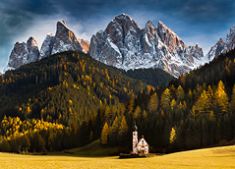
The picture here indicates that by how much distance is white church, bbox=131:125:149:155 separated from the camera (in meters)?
143

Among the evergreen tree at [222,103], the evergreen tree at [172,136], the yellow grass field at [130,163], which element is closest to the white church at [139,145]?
the evergreen tree at [172,136]

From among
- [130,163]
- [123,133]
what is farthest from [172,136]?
[130,163]

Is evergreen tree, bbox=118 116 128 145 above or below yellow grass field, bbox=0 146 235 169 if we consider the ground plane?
above

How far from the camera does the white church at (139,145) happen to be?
14270 centimetres

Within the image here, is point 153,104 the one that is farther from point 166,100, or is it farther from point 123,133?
point 123,133

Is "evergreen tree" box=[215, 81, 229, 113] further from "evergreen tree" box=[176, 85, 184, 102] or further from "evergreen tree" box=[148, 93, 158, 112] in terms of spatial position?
"evergreen tree" box=[148, 93, 158, 112]

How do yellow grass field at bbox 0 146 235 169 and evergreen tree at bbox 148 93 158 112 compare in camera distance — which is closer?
yellow grass field at bbox 0 146 235 169

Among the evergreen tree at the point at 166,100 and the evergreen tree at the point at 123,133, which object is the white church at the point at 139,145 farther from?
the evergreen tree at the point at 166,100

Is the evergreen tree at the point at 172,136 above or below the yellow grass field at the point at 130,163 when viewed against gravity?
above

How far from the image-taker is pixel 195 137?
140 meters

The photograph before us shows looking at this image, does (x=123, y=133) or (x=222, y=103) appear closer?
(x=222, y=103)

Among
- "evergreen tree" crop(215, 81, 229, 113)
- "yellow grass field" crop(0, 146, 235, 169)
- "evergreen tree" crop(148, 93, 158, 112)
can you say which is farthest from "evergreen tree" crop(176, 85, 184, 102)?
"yellow grass field" crop(0, 146, 235, 169)

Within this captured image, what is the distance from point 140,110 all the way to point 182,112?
25976mm

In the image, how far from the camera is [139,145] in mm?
145125
